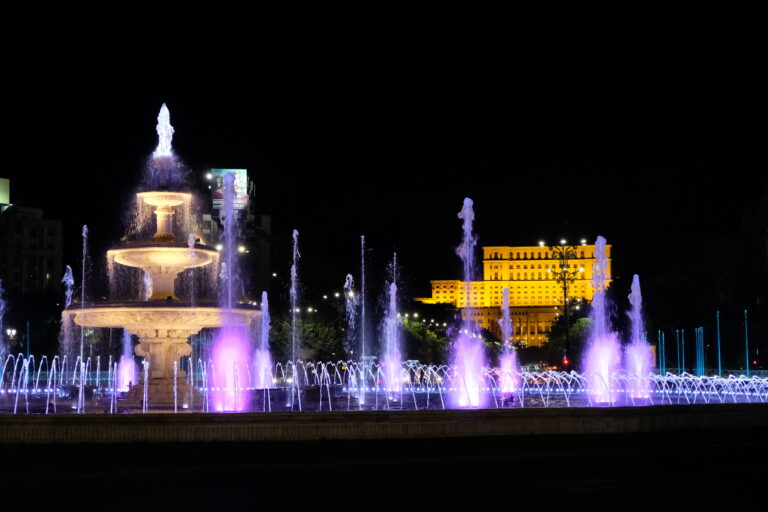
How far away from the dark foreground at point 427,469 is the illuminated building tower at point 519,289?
145254 millimetres

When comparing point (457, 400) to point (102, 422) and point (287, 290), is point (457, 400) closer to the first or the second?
point (102, 422)

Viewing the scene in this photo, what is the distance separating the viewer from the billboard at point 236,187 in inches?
3826

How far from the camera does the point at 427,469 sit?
13.7m

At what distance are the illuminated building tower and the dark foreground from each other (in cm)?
14525

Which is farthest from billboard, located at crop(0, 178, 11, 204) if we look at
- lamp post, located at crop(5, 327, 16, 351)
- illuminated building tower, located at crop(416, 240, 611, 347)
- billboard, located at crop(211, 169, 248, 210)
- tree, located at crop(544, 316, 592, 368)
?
illuminated building tower, located at crop(416, 240, 611, 347)

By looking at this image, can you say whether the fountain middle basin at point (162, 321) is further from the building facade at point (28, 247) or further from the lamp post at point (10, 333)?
the building facade at point (28, 247)

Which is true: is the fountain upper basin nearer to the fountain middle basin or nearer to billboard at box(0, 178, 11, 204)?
the fountain middle basin

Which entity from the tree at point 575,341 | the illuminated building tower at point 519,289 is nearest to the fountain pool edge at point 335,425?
the tree at point 575,341

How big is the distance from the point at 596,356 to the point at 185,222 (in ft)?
71.6

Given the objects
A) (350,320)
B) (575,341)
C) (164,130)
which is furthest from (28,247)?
(164,130)

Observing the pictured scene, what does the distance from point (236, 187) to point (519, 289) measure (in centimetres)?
7813

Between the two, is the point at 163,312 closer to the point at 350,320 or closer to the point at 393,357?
the point at 393,357

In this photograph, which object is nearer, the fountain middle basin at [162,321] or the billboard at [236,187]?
the fountain middle basin at [162,321]

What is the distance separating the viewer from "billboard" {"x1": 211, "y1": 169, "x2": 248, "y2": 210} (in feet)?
319
